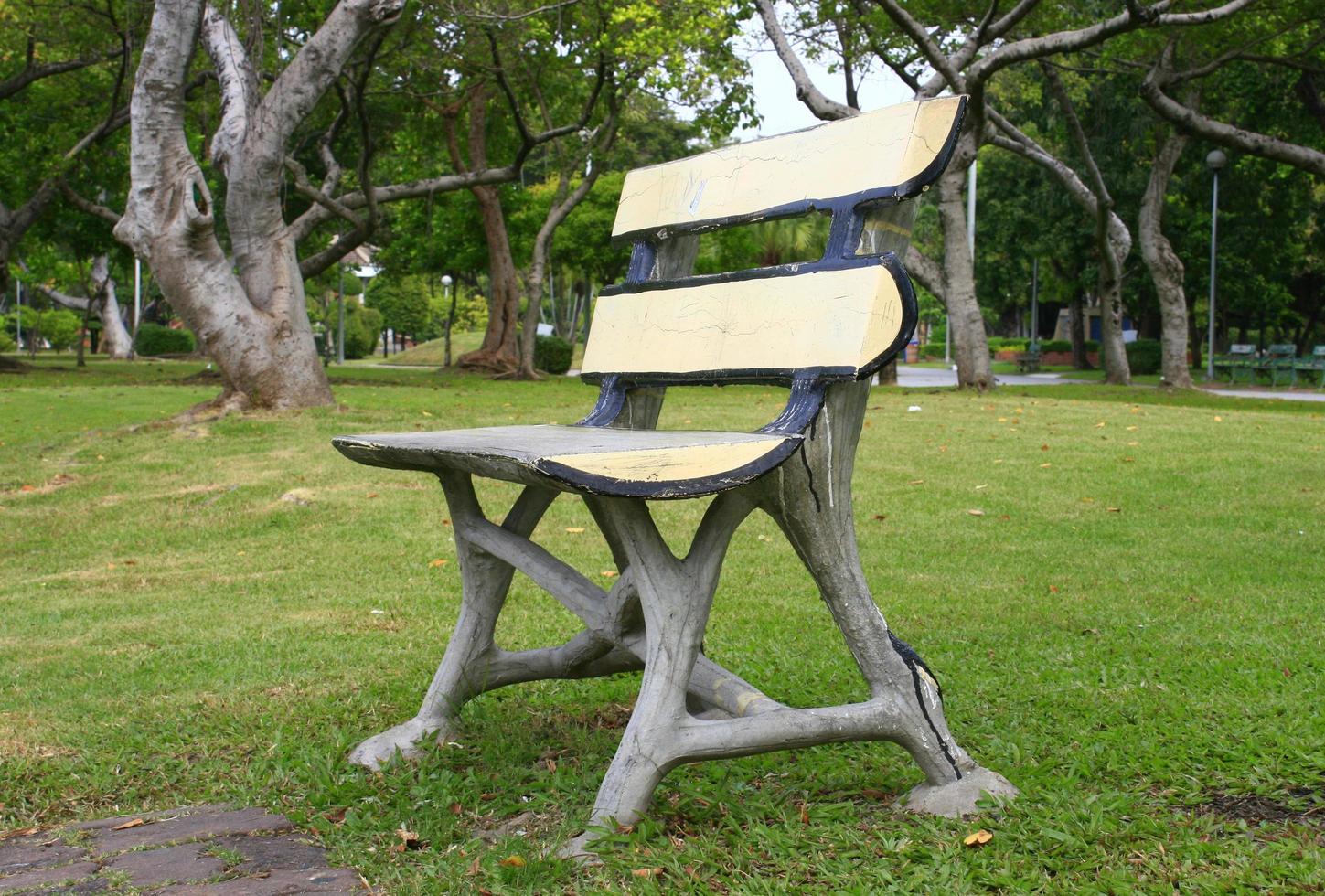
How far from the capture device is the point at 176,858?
105 inches

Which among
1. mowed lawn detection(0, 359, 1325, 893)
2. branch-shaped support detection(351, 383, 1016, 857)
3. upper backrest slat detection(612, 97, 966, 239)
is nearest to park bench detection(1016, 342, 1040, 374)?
mowed lawn detection(0, 359, 1325, 893)

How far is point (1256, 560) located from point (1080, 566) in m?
0.80

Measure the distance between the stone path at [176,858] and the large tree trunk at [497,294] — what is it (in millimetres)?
22115

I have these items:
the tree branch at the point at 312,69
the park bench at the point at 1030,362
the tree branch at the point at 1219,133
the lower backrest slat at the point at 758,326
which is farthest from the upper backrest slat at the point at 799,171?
the park bench at the point at 1030,362

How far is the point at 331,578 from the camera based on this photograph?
5.78 meters

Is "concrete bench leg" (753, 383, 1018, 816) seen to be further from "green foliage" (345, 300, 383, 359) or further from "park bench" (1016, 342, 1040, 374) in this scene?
"green foliage" (345, 300, 383, 359)

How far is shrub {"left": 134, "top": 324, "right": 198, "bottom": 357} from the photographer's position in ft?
141

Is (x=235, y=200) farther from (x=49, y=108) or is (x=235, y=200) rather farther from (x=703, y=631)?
(x=49, y=108)

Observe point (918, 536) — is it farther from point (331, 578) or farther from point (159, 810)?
point (159, 810)

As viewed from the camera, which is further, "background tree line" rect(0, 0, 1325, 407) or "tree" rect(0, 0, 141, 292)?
"tree" rect(0, 0, 141, 292)

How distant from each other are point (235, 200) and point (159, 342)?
34902 mm

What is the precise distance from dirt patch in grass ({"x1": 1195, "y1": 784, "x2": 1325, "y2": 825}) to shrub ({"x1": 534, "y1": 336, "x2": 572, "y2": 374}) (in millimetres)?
26648

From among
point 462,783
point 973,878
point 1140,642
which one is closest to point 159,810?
point 462,783

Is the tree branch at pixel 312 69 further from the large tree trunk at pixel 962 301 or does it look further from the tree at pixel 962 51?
the large tree trunk at pixel 962 301
